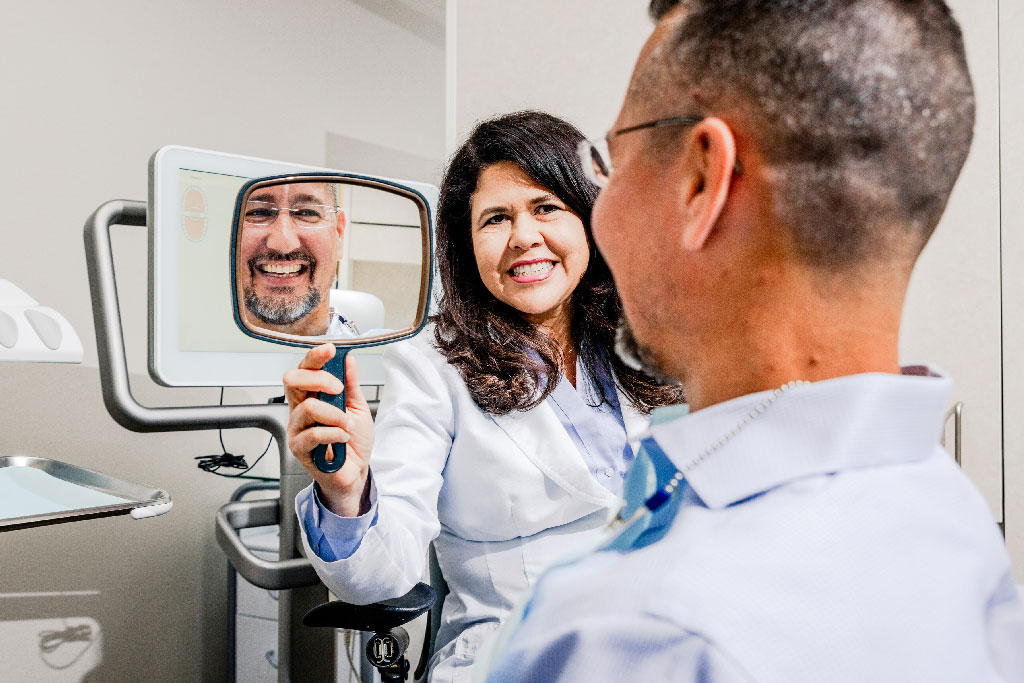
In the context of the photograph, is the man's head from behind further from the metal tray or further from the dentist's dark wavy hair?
the metal tray

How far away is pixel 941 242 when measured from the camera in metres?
1.60

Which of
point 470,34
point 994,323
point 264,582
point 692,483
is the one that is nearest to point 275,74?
point 470,34

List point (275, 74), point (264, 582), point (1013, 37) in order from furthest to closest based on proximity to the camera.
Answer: point (275, 74) → point (1013, 37) → point (264, 582)

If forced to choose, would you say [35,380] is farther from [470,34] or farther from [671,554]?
[671,554]

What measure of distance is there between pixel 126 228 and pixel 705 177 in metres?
1.78

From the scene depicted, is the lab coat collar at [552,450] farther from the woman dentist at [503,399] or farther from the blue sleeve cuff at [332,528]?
the blue sleeve cuff at [332,528]

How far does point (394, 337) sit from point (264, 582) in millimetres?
597

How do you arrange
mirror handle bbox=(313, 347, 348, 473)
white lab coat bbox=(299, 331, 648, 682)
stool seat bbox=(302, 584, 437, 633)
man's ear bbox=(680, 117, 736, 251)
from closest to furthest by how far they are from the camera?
man's ear bbox=(680, 117, 736, 251) < mirror handle bbox=(313, 347, 348, 473) < stool seat bbox=(302, 584, 437, 633) < white lab coat bbox=(299, 331, 648, 682)

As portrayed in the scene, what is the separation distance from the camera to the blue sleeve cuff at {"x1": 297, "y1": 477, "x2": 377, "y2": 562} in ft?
2.97

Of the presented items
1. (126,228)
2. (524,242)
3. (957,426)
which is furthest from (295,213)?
(957,426)

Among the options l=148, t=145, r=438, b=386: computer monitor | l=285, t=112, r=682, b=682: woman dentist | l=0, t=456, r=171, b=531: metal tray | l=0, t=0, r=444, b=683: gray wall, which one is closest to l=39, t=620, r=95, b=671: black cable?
l=0, t=0, r=444, b=683: gray wall

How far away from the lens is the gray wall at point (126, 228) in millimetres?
1696

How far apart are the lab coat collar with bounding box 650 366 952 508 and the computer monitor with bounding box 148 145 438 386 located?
907 millimetres

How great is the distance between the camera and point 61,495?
1.21 meters
